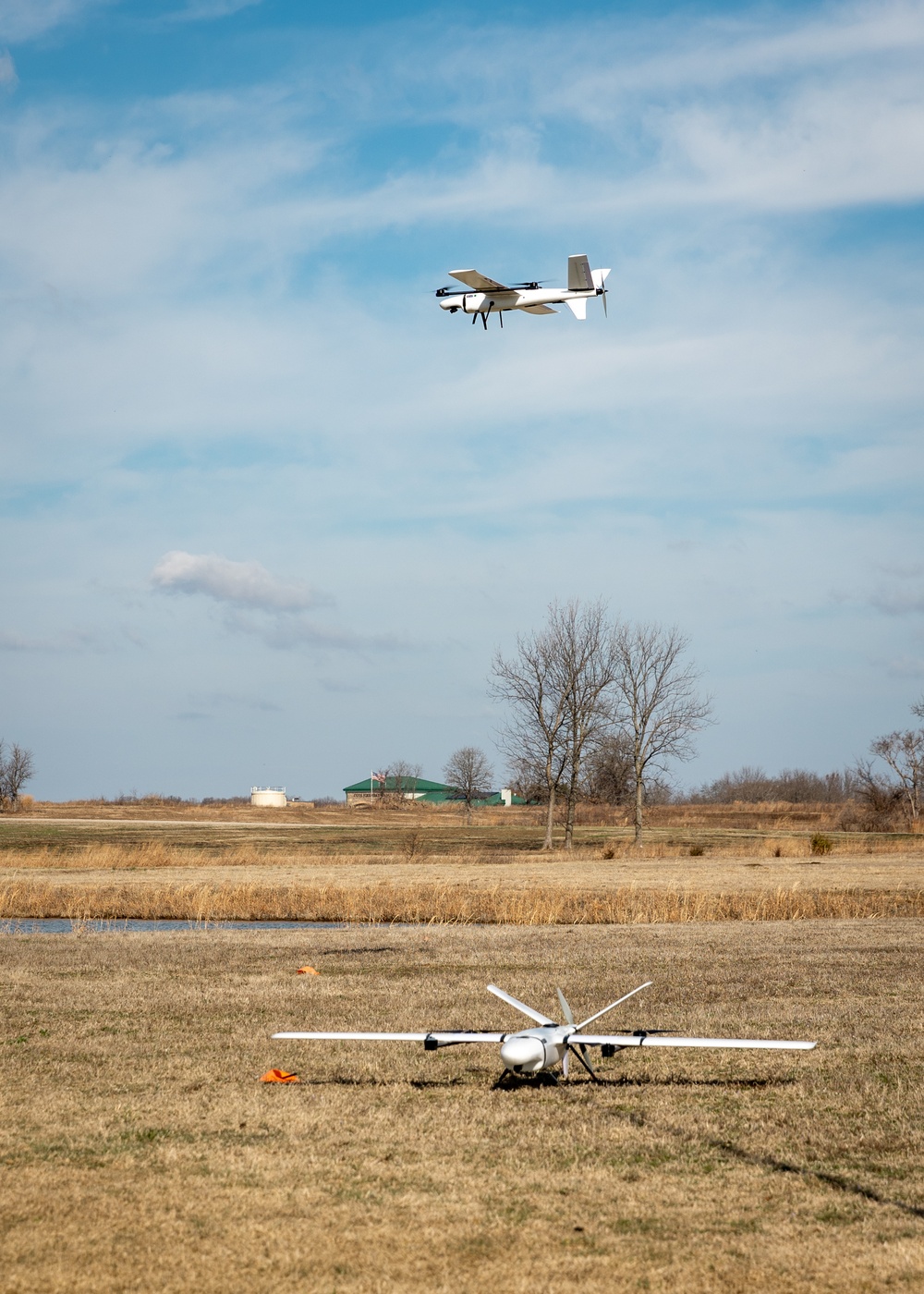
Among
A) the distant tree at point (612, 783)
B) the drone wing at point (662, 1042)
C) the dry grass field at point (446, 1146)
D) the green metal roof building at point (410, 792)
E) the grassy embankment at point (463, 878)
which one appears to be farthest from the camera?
the green metal roof building at point (410, 792)

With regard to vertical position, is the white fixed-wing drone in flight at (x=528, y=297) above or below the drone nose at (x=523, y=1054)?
above

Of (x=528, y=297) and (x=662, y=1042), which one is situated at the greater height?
(x=528, y=297)

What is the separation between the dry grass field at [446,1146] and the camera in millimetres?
5820

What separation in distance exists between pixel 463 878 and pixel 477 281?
65.7 feet

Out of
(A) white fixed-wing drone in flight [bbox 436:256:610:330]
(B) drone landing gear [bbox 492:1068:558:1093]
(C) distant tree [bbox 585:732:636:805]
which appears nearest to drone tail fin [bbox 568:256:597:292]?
(A) white fixed-wing drone in flight [bbox 436:256:610:330]

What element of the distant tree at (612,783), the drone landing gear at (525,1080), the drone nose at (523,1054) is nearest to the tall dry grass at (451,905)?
the drone landing gear at (525,1080)

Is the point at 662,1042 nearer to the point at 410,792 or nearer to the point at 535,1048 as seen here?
the point at 535,1048

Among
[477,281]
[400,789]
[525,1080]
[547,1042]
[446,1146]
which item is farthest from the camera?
[400,789]

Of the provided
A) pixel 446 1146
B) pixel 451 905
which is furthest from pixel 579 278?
pixel 446 1146

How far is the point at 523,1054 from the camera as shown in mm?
8648

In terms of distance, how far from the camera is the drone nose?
8.63 m

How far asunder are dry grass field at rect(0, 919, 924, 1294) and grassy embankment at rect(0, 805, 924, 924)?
34.2 ft

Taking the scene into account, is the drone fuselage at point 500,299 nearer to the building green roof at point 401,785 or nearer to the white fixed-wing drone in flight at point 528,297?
the white fixed-wing drone in flight at point 528,297

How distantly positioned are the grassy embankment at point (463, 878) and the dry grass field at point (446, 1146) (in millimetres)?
10412
